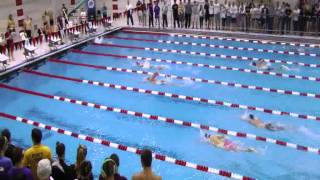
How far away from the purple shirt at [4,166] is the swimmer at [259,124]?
507 centimetres

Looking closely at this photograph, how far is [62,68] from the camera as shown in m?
11.6

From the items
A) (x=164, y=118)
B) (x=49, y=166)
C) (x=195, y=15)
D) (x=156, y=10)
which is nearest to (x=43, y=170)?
(x=49, y=166)

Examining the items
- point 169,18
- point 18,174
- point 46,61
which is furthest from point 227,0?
point 18,174

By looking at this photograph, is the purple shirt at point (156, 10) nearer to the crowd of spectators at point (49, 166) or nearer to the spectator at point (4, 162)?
the crowd of spectators at point (49, 166)

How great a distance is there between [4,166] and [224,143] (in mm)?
4149

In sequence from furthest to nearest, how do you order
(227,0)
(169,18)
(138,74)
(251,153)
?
(169,18) < (227,0) < (138,74) < (251,153)

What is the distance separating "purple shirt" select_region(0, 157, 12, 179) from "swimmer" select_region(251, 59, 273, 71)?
8278mm

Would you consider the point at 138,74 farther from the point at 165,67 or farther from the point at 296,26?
the point at 296,26

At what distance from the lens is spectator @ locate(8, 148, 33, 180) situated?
3459mm

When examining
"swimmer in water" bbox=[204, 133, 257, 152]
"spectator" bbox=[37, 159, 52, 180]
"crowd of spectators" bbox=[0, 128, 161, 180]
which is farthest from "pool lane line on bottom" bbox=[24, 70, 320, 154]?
"spectator" bbox=[37, 159, 52, 180]

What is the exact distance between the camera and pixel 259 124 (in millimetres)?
7828

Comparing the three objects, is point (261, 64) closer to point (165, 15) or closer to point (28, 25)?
point (165, 15)

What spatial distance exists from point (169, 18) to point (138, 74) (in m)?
6.40

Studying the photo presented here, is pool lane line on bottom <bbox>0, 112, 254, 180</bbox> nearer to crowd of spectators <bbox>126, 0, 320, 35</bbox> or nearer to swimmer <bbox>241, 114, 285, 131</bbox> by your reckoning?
swimmer <bbox>241, 114, 285, 131</bbox>
